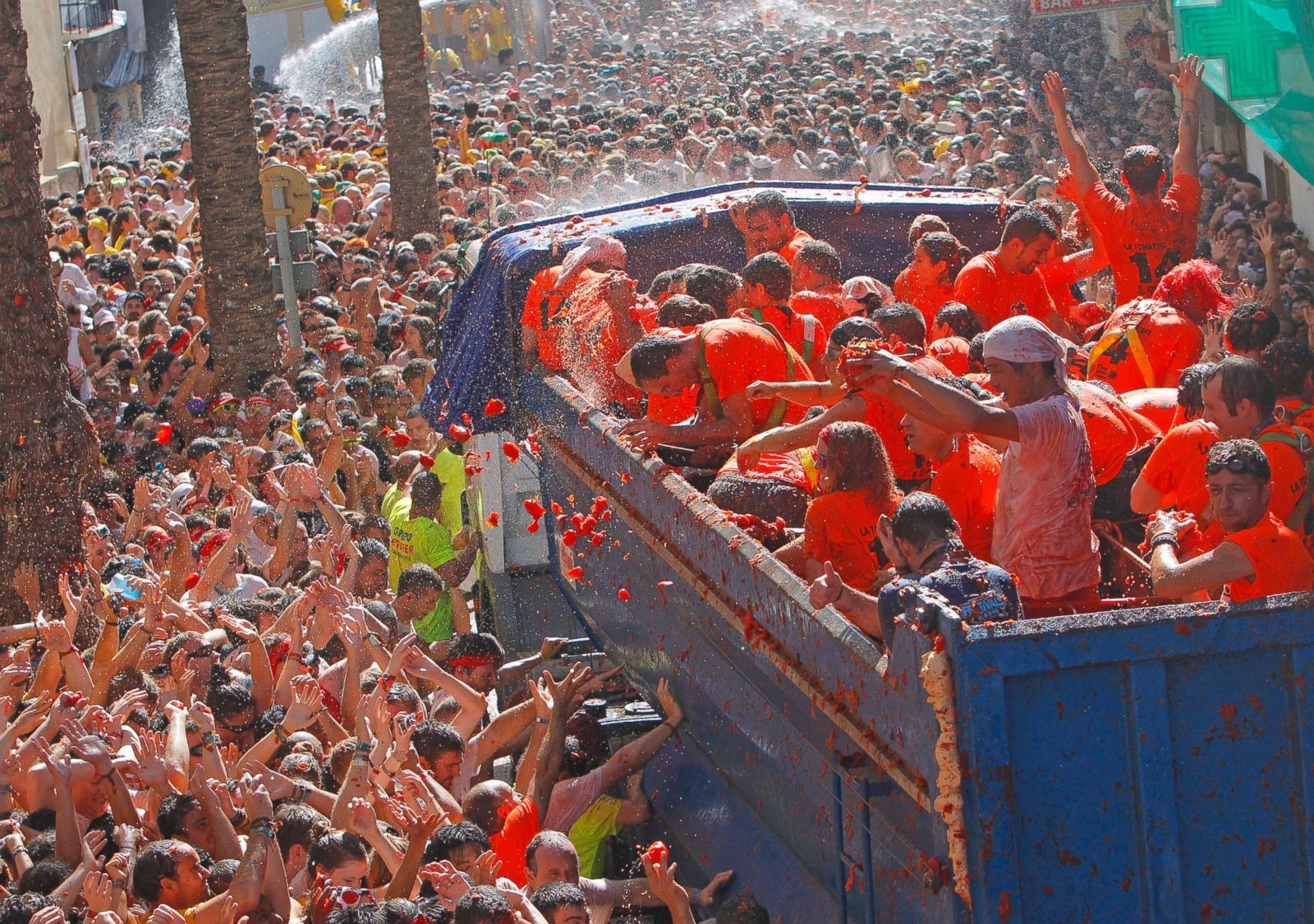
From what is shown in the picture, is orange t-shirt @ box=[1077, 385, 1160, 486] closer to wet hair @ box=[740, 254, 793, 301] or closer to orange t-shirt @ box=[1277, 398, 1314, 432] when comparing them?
orange t-shirt @ box=[1277, 398, 1314, 432]

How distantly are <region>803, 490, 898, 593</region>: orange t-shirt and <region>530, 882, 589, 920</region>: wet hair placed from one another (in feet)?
4.47

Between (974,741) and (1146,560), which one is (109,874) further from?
(1146,560)

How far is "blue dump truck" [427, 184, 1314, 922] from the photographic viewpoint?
4.04 meters

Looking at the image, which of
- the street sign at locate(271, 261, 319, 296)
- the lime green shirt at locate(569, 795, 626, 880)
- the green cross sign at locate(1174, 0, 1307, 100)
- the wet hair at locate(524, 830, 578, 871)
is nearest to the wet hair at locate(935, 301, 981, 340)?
the lime green shirt at locate(569, 795, 626, 880)

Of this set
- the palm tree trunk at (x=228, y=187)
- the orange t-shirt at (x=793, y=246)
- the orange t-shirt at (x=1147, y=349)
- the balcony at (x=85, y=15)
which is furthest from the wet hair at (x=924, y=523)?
the balcony at (x=85, y=15)

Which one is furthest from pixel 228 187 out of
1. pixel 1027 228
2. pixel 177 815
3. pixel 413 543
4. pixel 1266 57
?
pixel 177 815

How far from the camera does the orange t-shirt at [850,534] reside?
555 centimetres

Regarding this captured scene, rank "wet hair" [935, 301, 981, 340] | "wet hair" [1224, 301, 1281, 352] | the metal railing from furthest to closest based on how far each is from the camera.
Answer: the metal railing < "wet hair" [935, 301, 981, 340] < "wet hair" [1224, 301, 1281, 352]

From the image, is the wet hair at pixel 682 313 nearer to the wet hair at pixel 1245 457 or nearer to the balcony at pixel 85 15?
the wet hair at pixel 1245 457

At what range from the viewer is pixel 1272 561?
473 cm

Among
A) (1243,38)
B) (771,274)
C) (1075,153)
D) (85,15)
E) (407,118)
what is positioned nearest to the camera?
(771,274)

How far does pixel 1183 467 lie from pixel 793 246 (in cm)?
372

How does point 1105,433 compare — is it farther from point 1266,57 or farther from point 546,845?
point 1266,57

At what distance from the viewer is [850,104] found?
24719 millimetres
